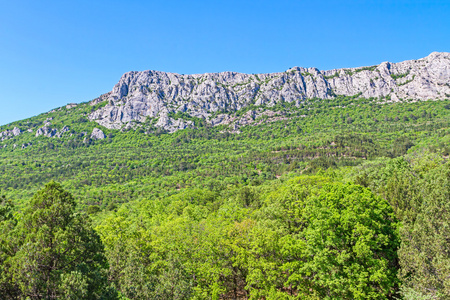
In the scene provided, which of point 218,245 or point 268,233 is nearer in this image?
point 268,233

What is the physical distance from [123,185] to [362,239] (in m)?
162

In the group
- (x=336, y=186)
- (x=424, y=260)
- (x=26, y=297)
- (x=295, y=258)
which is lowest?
(x=295, y=258)

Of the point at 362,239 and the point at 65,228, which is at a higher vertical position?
the point at 65,228

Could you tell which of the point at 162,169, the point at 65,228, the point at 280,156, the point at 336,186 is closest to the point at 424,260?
the point at 336,186

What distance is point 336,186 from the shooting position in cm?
3069

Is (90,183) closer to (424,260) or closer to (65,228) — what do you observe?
(65,228)

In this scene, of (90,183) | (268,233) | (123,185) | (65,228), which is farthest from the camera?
(90,183)

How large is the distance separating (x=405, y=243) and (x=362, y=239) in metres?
4.63

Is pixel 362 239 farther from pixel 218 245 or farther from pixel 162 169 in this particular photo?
pixel 162 169

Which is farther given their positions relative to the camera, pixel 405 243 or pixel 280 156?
pixel 280 156

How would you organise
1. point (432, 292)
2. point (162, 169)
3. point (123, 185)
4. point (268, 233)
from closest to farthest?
point (432, 292), point (268, 233), point (123, 185), point (162, 169)

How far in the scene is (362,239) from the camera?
81.6 feet

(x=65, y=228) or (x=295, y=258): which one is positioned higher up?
(x=65, y=228)

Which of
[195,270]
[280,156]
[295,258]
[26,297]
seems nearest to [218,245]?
[195,270]
